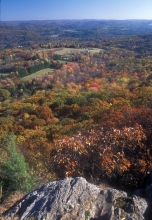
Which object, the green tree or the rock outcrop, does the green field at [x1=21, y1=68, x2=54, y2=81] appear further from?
the rock outcrop

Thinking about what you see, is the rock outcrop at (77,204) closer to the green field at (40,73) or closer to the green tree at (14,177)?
the green tree at (14,177)

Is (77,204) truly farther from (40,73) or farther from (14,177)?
(40,73)

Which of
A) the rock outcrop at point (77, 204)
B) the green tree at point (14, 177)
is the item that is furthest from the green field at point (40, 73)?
the rock outcrop at point (77, 204)

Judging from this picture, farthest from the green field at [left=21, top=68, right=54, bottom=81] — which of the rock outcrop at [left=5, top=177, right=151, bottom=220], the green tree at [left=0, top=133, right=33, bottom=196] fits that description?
the rock outcrop at [left=5, top=177, right=151, bottom=220]

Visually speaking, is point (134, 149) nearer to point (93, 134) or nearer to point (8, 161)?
point (93, 134)

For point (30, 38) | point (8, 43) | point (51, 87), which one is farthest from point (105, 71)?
point (30, 38)

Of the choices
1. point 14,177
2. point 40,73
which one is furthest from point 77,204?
point 40,73

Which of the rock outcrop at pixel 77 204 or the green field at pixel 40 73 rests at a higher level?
the rock outcrop at pixel 77 204

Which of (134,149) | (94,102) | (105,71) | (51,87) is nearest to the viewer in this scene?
(134,149)
